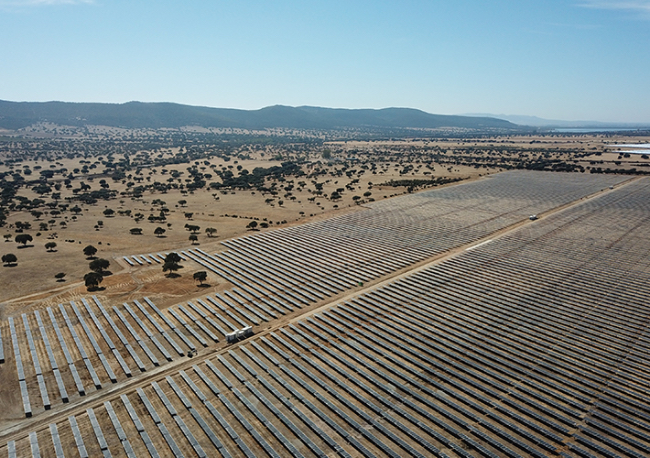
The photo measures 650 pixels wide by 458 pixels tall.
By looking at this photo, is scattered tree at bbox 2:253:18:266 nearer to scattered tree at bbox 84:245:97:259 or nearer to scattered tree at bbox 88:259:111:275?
scattered tree at bbox 84:245:97:259

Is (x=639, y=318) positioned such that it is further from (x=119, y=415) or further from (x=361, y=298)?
(x=119, y=415)

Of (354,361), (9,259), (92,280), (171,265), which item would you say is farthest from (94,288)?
(354,361)

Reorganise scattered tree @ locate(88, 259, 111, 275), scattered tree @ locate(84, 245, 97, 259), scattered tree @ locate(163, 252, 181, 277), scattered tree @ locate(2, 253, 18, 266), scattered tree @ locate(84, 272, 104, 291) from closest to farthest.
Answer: scattered tree @ locate(84, 272, 104, 291) < scattered tree @ locate(88, 259, 111, 275) < scattered tree @ locate(163, 252, 181, 277) < scattered tree @ locate(2, 253, 18, 266) < scattered tree @ locate(84, 245, 97, 259)

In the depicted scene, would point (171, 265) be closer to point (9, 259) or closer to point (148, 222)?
point (9, 259)

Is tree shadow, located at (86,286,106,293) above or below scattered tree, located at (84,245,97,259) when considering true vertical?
below

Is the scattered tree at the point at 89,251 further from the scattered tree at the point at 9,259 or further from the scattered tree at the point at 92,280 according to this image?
the scattered tree at the point at 92,280

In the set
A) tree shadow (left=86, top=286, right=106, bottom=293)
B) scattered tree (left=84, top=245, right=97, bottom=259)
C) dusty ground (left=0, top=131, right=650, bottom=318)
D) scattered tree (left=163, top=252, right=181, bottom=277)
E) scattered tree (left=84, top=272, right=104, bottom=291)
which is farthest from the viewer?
scattered tree (left=84, top=245, right=97, bottom=259)

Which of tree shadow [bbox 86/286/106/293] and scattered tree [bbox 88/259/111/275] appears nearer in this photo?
tree shadow [bbox 86/286/106/293]

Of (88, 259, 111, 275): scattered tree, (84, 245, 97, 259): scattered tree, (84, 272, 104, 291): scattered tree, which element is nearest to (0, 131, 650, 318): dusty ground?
(84, 272, 104, 291): scattered tree

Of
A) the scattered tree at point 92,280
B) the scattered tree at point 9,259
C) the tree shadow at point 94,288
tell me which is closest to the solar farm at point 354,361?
the tree shadow at point 94,288
